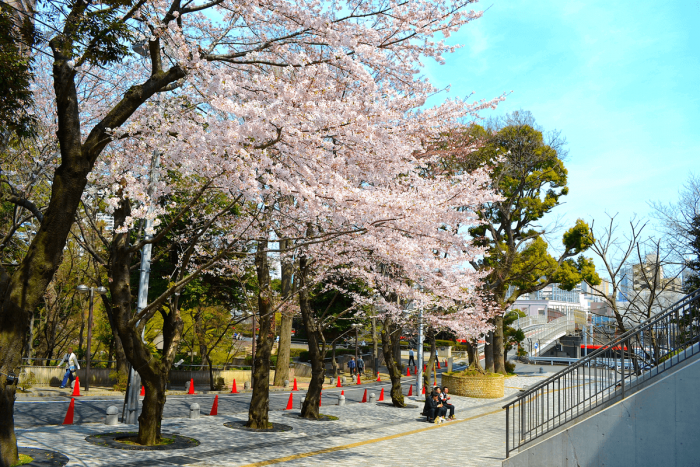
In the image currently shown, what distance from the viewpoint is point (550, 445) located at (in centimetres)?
955

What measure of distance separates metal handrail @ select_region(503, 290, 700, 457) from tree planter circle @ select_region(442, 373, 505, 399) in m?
17.0

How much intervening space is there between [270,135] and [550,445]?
7.55 meters

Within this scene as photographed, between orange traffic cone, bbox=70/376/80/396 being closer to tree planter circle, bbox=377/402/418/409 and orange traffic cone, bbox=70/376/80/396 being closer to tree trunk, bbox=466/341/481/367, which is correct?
tree planter circle, bbox=377/402/418/409

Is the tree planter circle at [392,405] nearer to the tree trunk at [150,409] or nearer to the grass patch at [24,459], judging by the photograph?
the tree trunk at [150,409]

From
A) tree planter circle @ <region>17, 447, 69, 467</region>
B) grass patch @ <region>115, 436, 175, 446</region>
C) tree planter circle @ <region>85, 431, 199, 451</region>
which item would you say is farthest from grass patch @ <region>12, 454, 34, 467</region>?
grass patch @ <region>115, 436, 175, 446</region>

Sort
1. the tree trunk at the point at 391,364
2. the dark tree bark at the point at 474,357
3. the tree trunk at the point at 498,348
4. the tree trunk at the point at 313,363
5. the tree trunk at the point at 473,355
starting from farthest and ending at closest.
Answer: the tree trunk at the point at 498,348, the tree trunk at the point at 473,355, the dark tree bark at the point at 474,357, the tree trunk at the point at 391,364, the tree trunk at the point at 313,363

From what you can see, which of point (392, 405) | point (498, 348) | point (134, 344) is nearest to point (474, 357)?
point (498, 348)

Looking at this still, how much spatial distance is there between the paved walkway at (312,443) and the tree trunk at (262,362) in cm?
75

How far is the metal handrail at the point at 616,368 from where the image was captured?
905cm

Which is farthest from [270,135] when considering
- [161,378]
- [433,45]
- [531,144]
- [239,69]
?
[531,144]

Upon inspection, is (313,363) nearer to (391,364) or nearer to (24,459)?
(391,364)

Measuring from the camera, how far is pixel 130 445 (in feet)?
35.5

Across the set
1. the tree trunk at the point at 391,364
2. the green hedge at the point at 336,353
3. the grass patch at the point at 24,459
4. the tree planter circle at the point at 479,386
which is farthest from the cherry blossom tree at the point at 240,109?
the green hedge at the point at 336,353

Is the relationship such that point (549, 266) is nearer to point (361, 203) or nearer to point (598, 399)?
point (598, 399)
